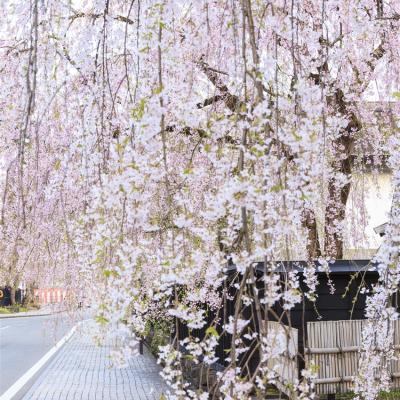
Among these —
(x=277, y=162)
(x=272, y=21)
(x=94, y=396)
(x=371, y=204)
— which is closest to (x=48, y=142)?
(x=94, y=396)

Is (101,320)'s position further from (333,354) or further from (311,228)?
(311,228)

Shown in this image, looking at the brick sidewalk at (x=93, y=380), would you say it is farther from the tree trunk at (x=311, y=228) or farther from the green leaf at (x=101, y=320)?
the green leaf at (x=101, y=320)

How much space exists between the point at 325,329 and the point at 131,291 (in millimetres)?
5608

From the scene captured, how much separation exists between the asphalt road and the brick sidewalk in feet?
1.52

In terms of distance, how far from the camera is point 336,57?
16.8ft

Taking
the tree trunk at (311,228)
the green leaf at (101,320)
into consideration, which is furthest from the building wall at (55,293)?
the green leaf at (101,320)

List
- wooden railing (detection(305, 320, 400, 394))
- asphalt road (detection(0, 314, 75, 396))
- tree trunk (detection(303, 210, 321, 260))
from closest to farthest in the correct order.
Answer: wooden railing (detection(305, 320, 400, 394))
tree trunk (detection(303, 210, 321, 260))
asphalt road (detection(0, 314, 75, 396))

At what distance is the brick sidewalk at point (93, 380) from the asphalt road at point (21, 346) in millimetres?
463

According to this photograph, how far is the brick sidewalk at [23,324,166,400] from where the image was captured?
9.93 meters

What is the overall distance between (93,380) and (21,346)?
6799 millimetres

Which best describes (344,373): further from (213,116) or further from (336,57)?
(213,116)

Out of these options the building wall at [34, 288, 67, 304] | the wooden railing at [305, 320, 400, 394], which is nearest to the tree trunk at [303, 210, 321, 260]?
the wooden railing at [305, 320, 400, 394]

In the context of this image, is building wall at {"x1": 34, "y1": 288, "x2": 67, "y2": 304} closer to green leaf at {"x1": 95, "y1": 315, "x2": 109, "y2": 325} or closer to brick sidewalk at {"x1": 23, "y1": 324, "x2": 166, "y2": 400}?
brick sidewalk at {"x1": 23, "y1": 324, "x2": 166, "y2": 400}

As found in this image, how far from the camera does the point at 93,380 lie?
459 inches
